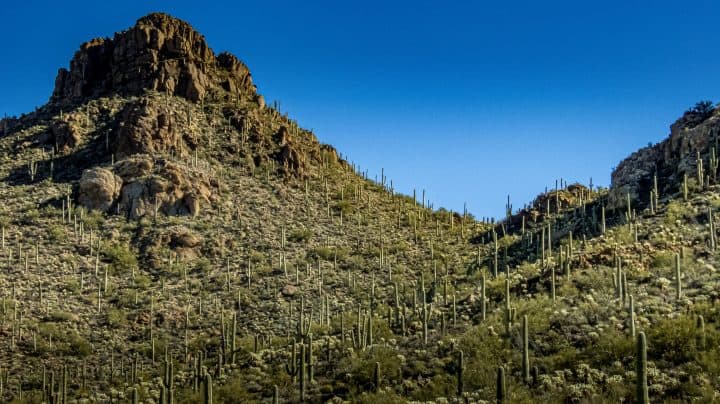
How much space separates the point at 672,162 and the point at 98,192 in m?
39.7

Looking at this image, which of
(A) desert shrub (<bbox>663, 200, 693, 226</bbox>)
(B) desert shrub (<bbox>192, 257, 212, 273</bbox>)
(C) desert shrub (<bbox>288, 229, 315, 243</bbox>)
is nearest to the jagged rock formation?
(B) desert shrub (<bbox>192, 257, 212, 273</bbox>)

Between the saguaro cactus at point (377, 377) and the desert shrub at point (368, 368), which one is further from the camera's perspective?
the desert shrub at point (368, 368)

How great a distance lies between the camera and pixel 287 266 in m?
46.3

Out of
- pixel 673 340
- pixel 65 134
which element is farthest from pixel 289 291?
pixel 65 134

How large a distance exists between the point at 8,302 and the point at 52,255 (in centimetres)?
680

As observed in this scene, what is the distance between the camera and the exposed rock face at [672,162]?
1705 inches

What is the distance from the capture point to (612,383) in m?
20.9

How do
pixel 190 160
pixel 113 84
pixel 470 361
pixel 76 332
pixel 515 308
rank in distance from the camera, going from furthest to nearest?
pixel 113 84
pixel 190 160
pixel 76 332
pixel 515 308
pixel 470 361

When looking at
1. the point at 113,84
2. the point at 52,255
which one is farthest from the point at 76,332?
the point at 113,84

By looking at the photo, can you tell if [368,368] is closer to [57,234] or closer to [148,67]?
[57,234]

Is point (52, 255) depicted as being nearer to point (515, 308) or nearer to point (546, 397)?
point (515, 308)

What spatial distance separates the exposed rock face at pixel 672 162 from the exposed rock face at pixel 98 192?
114 ft

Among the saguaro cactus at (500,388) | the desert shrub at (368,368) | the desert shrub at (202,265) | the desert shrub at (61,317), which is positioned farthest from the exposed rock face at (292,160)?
the saguaro cactus at (500,388)

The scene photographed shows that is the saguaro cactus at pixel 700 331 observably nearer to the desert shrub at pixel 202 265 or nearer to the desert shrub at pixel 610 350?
the desert shrub at pixel 610 350
